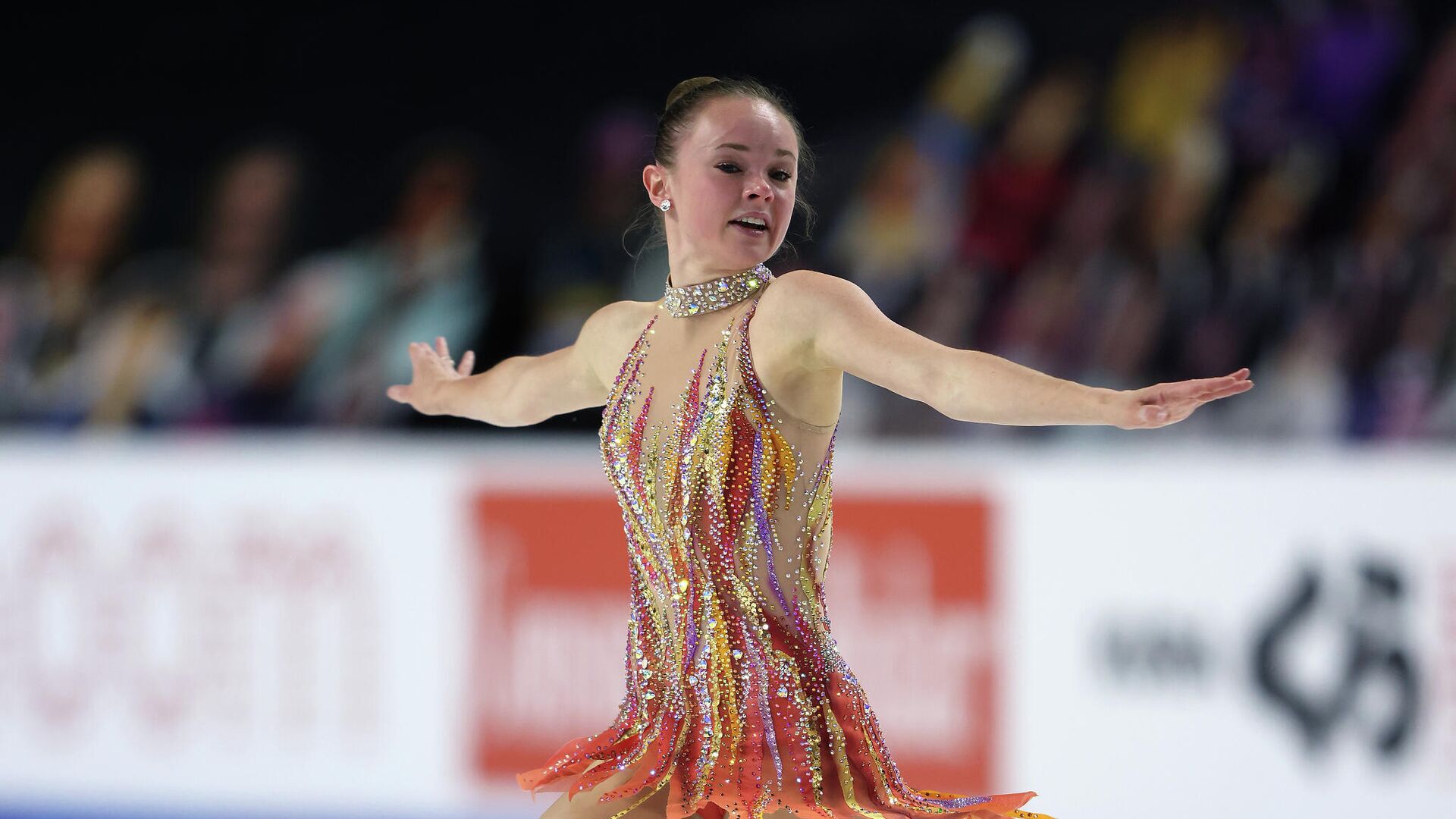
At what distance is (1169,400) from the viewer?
1.75 m

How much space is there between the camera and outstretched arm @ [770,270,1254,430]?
1.75m

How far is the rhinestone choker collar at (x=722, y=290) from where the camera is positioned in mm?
2197

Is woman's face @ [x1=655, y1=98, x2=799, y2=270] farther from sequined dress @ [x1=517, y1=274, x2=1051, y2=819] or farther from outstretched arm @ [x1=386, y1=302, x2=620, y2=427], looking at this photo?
outstretched arm @ [x1=386, y1=302, x2=620, y2=427]

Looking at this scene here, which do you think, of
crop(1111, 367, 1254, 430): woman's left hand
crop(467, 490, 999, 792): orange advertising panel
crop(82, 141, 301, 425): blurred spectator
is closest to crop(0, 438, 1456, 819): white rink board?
crop(467, 490, 999, 792): orange advertising panel

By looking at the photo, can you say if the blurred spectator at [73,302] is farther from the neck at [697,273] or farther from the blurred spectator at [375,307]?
the neck at [697,273]

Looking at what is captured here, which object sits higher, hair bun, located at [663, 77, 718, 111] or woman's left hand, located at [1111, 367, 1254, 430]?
hair bun, located at [663, 77, 718, 111]

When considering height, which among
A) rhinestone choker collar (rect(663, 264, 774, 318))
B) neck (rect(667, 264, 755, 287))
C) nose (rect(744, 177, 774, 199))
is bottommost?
rhinestone choker collar (rect(663, 264, 774, 318))

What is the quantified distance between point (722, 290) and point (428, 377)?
2.46 ft

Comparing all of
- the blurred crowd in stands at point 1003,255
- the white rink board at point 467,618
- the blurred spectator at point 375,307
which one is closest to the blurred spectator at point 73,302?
the blurred crowd in stands at point 1003,255

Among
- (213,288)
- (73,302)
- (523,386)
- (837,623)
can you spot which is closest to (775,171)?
(523,386)

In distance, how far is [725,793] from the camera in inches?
83.1

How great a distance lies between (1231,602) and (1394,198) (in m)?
1.91

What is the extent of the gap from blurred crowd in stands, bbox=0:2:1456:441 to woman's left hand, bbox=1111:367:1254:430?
3.66 m

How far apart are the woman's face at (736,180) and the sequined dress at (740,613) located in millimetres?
79
